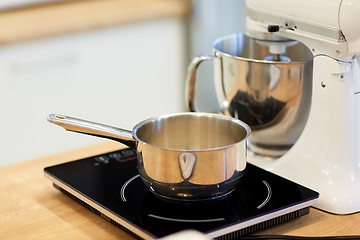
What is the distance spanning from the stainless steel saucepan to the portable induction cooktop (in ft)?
0.07

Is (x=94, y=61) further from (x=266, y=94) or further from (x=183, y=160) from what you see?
(x=183, y=160)

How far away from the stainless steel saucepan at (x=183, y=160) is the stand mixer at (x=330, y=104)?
13 centimetres

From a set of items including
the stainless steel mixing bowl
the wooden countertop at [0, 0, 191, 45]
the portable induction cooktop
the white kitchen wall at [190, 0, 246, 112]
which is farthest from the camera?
the white kitchen wall at [190, 0, 246, 112]

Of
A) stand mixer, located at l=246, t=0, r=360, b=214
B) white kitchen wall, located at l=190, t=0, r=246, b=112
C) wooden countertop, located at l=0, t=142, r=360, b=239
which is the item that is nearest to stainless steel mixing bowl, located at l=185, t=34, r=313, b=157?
stand mixer, located at l=246, t=0, r=360, b=214

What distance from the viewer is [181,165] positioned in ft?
2.70

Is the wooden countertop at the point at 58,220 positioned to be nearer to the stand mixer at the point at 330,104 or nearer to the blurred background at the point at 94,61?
the stand mixer at the point at 330,104

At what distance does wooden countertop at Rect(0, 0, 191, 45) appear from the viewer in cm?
222

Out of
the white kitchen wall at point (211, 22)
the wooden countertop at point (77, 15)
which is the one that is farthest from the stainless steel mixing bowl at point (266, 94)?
the white kitchen wall at point (211, 22)

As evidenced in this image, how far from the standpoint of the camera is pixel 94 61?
2.43 metres

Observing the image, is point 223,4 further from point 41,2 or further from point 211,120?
point 211,120

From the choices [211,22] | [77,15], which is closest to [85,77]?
[77,15]

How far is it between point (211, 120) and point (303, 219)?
0.20 m

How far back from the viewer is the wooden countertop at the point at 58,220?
0.87 m

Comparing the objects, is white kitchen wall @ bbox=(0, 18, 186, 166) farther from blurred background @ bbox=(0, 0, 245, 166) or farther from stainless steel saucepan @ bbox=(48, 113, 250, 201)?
stainless steel saucepan @ bbox=(48, 113, 250, 201)
